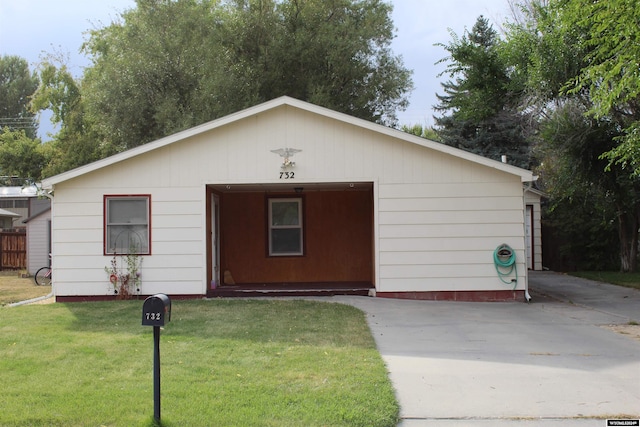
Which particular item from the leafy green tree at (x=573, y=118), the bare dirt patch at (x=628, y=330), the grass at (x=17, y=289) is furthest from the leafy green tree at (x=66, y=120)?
the bare dirt patch at (x=628, y=330)

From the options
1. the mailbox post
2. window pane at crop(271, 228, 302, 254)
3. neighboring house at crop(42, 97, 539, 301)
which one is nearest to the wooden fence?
neighboring house at crop(42, 97, 539, 301)

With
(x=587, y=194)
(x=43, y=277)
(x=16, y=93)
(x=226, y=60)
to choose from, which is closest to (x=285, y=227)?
(x=43, y=277)

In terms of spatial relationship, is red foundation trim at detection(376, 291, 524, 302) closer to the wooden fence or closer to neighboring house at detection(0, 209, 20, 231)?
the wooden fence

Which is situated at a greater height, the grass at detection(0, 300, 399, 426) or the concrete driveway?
the grass at detection(0, 300, 399, 426)

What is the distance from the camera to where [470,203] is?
11.9 m

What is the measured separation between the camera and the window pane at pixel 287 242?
14680mm

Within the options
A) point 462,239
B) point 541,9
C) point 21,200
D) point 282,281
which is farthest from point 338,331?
point 21,200

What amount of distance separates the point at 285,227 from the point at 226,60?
9.68 m

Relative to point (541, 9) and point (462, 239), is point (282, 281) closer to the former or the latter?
point (462, 239)

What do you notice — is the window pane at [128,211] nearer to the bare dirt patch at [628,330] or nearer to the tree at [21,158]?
the bare dirt patch at [628,330]

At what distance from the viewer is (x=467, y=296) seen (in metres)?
11.9

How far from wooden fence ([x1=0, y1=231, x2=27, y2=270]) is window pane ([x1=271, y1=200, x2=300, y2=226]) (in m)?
13.5

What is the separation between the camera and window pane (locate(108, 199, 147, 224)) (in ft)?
39.7

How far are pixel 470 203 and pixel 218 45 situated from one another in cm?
1358
